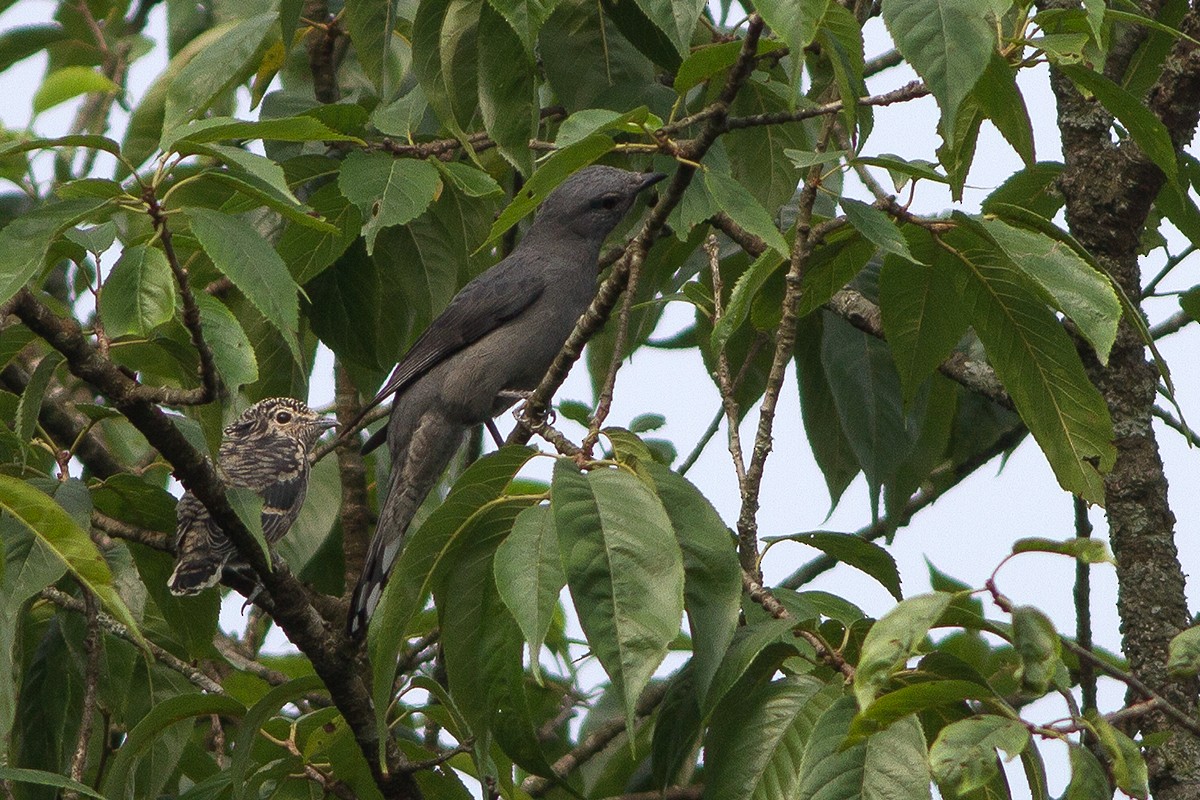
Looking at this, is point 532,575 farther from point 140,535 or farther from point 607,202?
point 607,202

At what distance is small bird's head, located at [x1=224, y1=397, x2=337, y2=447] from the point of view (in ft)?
22.0

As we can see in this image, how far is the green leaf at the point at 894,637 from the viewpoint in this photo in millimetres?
2260

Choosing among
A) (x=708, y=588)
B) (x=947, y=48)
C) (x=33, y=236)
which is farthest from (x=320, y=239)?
(x=947, y=48)

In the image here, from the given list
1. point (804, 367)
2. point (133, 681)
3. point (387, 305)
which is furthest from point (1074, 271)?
point (133, 681)

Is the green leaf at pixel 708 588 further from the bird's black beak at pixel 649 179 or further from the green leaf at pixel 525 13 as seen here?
the bird's black beak at pixel 649 179

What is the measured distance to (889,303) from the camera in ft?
12.6

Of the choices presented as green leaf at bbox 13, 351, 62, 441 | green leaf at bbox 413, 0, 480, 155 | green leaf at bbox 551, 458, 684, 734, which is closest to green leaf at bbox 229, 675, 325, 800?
green leaf at bbox 13, 351, 62, 441

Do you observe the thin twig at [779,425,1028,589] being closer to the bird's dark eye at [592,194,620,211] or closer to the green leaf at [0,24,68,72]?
the bird's dark eye at [592,194,620,211]

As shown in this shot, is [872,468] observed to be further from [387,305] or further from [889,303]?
[387,305]

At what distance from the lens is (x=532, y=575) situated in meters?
2.66

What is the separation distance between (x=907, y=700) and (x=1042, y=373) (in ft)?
4.52

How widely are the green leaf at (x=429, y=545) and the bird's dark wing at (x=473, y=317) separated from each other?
3613mm

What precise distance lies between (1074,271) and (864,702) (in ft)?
4.01

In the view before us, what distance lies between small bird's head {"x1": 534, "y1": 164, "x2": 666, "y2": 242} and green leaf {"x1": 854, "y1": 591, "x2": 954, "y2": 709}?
421 cm
